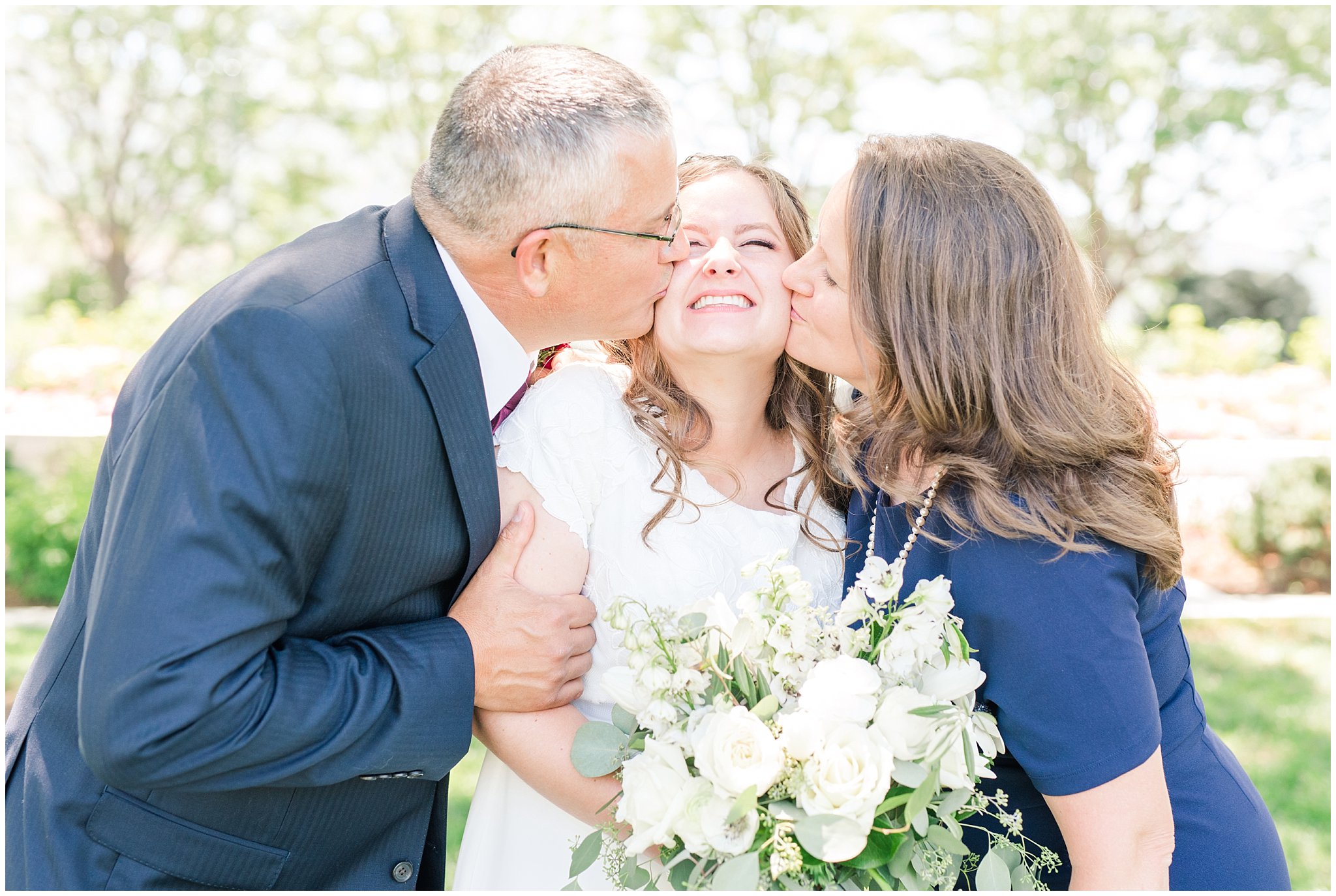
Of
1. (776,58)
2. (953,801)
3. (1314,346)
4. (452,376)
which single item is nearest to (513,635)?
(452,376)

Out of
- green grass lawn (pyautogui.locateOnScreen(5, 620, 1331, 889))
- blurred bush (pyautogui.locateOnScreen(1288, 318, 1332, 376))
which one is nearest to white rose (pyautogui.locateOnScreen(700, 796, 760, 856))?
green grass lawn (pyautogui.locateOnScreen(5, 620, 1331, 889))

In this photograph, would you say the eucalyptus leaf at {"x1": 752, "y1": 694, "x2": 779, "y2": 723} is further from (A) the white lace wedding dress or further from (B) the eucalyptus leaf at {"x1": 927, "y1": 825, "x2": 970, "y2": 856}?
(A) the white lace wedding dress

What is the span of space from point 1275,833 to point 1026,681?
1003 millimetres

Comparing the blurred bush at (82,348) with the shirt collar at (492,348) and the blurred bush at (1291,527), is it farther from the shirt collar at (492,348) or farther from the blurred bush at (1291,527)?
the blurred bush at (1291,527)

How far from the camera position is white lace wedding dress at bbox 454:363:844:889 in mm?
2668

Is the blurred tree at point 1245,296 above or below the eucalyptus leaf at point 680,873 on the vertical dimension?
below

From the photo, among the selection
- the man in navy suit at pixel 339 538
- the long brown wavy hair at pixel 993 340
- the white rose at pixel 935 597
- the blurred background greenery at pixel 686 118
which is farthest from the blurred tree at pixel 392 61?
the white rose at pixel 935 597

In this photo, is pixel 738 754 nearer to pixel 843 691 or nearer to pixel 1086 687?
pixel 843 691

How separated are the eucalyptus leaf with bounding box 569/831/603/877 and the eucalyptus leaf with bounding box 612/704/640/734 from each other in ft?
0.77

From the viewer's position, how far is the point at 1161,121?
1313 cm

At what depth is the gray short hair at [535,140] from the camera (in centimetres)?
241

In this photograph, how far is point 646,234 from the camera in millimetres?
2617

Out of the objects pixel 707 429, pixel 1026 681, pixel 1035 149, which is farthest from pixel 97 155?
pixel 1026 681

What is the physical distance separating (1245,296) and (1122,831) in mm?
16515
